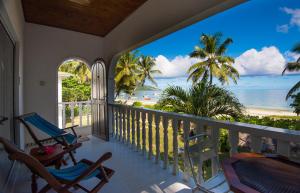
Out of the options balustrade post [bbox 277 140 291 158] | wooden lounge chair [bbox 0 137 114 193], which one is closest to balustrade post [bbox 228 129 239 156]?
balustrade post [bbox 277 140 291 158]

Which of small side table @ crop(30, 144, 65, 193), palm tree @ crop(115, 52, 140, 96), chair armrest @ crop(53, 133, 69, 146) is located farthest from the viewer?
palm tree @ crop(115, 52, 140, 96)

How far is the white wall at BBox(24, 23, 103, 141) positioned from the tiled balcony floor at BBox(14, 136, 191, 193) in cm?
159

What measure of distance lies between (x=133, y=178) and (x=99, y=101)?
9.01ft

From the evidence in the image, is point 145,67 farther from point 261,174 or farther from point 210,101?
point 261,174

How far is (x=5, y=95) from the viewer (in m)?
2.50

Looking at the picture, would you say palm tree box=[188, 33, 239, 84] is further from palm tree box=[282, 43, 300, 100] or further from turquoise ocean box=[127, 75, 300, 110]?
turquoise ocean box=[127, 75, 300, 110]

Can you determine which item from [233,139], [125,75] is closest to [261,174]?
[233,139]

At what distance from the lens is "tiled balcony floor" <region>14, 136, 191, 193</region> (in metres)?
2.31

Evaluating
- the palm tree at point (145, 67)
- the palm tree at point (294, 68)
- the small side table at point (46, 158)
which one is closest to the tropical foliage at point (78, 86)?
the palm tree at point (145, 67)

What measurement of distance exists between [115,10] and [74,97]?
1349 centimetres

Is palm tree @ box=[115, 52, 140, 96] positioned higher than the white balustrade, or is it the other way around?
palm tree @ box=[115, 52, 140, 96]

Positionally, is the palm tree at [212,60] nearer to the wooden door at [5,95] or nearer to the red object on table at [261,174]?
the wooden door at [5,95]

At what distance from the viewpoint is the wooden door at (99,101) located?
4.67 m

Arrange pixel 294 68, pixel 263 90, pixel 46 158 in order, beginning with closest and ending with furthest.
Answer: pixel 46 158 → pixel 294 68 → pixel 263 90
